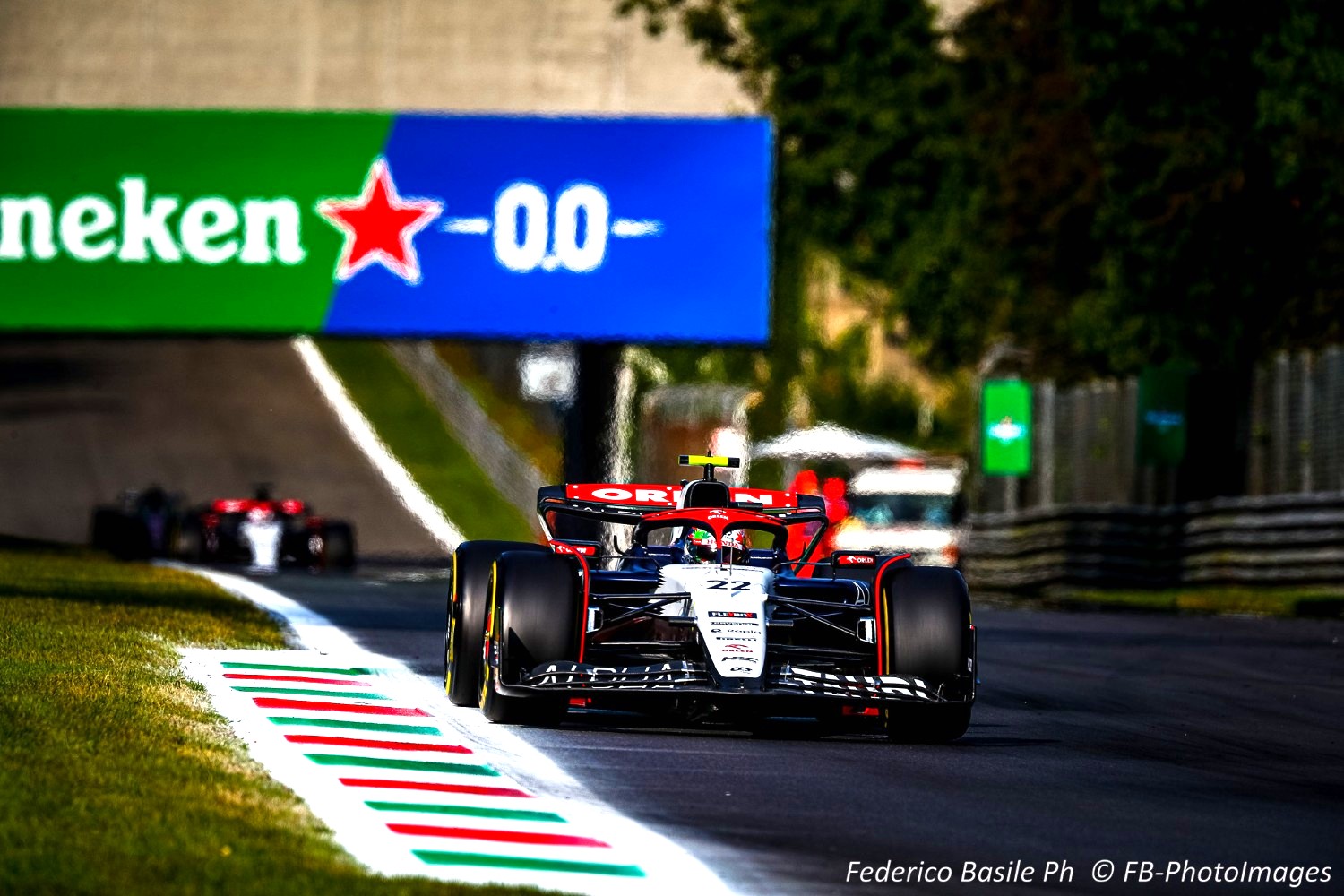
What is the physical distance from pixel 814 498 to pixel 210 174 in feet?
79.7

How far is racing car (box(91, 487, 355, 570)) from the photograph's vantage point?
34875 mm

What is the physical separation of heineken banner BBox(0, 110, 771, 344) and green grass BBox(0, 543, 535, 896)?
2132 cm

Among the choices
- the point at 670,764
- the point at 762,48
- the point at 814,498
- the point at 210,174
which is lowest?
the point at 670,764

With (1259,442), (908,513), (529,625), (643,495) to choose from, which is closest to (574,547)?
(643,495)

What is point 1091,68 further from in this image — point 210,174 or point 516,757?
point 516,757

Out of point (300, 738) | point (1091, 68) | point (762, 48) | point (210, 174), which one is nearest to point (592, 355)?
point (210, 174)

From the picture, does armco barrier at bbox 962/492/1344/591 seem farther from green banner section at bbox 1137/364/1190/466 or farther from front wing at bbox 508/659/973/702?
front wing at bbox 508/659/973/702

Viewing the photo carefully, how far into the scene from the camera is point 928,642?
42.0 ft

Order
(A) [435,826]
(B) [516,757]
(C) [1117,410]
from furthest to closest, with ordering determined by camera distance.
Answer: (C) [1117,410], (B) [516,757], (A) [435,826]

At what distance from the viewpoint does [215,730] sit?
446 inches

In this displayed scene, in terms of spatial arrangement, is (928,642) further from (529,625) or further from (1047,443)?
(1047,443)

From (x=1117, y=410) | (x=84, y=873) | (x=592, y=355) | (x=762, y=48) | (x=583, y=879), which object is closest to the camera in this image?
(x=84, y=873)

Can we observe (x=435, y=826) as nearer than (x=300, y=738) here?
Yes

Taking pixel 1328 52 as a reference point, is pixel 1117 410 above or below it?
below
